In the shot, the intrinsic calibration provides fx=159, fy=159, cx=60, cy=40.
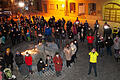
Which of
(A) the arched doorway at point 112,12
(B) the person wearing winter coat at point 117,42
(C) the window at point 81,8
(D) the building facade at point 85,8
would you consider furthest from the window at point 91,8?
(B) the person wearing winter coat at point 117,42

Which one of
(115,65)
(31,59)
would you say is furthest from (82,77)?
(31,59)

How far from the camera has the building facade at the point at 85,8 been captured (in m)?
24.8

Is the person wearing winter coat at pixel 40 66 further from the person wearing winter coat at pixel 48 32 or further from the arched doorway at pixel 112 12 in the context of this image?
the arched doorway at pixel 112 12

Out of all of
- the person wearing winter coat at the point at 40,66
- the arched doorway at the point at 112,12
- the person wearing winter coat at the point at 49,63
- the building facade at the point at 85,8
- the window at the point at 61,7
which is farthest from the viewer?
the window at the point at 61,7

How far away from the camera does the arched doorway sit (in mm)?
24250

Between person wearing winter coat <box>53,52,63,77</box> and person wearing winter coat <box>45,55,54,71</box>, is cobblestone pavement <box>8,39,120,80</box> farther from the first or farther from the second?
person wearing winter coat <box>53,52,63,77</box>

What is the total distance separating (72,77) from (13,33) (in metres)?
7.79

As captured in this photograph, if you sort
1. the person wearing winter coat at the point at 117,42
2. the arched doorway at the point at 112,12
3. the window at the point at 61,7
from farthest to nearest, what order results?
1. the window at the point at 61,7
2. the arched doorway at the point at 112,12
3. the person wearing winter coat at the point at 117,42

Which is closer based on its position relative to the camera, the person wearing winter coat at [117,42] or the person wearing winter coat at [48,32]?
the person wearing winter coat at [117,42]

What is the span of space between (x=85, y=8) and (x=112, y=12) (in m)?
5.63

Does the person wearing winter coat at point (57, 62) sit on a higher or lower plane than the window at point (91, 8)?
lower

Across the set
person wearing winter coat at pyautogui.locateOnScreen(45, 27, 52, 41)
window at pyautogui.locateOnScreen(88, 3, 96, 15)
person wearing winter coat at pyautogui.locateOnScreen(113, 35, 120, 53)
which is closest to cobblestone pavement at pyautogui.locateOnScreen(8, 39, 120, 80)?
person wearing winter coat at pyautogui.locateOnScreen(113, 35, 120, 53)

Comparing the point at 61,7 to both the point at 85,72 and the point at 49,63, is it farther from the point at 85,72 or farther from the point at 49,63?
the point at 85,72

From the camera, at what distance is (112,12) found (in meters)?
25.0
